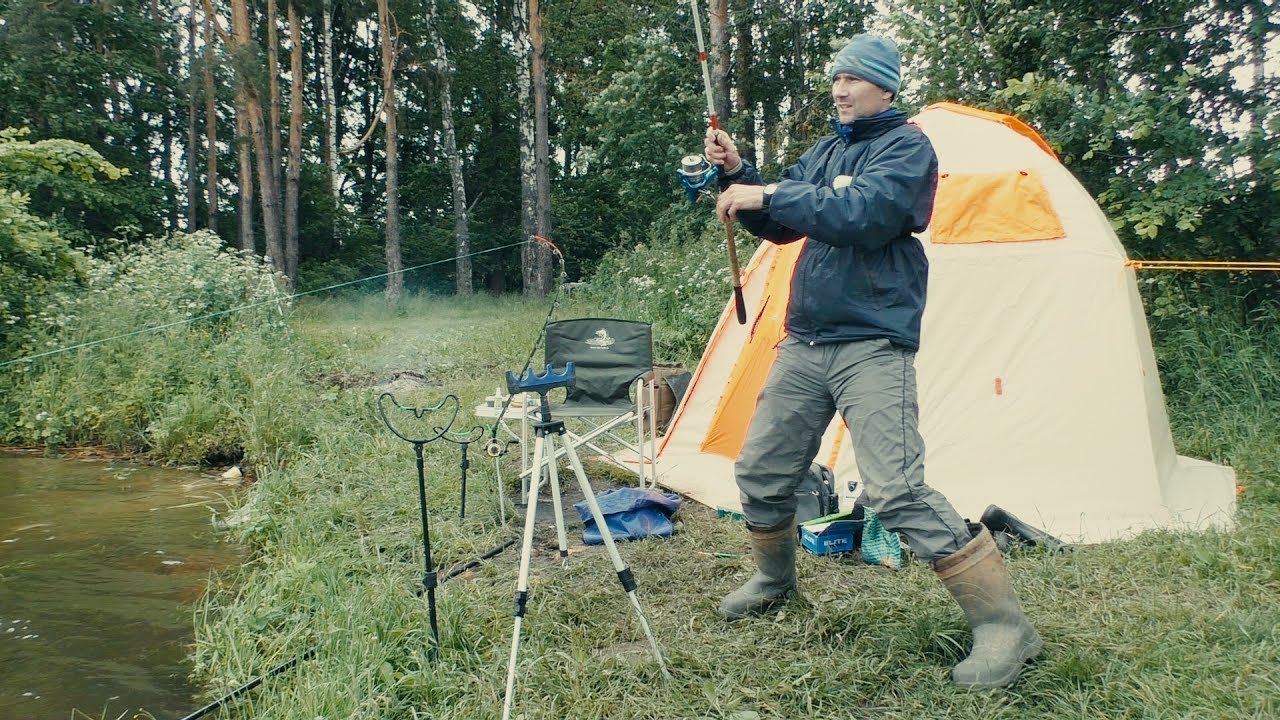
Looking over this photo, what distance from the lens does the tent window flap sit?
4.27 meters

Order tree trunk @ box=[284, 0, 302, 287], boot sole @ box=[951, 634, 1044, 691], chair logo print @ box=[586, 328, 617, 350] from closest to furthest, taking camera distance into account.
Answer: boot sole @ box=[951, 634, 1044, 691] < chair logo print @ box=[586, 328, 617, 350] < tree trunk @ box=[284, 0, 302, 287]

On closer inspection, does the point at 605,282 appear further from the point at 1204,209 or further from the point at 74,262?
the point at 1204,209

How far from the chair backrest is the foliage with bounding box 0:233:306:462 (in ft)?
6.54

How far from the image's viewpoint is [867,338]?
101 inches

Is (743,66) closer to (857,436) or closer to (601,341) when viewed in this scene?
(601,341)

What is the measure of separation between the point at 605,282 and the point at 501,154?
39.0 feet

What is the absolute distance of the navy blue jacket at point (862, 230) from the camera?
2410mm

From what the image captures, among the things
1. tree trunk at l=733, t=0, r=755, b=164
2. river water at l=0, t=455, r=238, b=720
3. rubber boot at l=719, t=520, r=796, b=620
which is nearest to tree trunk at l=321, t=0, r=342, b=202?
tree trunk at l=733, t=0, r=755, b=164

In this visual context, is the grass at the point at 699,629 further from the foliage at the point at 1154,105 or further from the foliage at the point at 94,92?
the foliage at the point at 94,92

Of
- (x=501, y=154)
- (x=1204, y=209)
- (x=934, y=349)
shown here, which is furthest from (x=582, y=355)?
(x=501, y=154)

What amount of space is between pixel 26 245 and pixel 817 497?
6.67m

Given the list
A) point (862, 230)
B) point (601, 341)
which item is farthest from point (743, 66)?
point (862, 230)

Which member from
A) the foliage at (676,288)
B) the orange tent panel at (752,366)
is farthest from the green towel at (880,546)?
the foliage at (676,288)

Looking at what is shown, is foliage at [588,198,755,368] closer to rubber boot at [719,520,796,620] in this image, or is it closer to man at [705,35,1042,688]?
rubber boot at [719,520,796,620]
